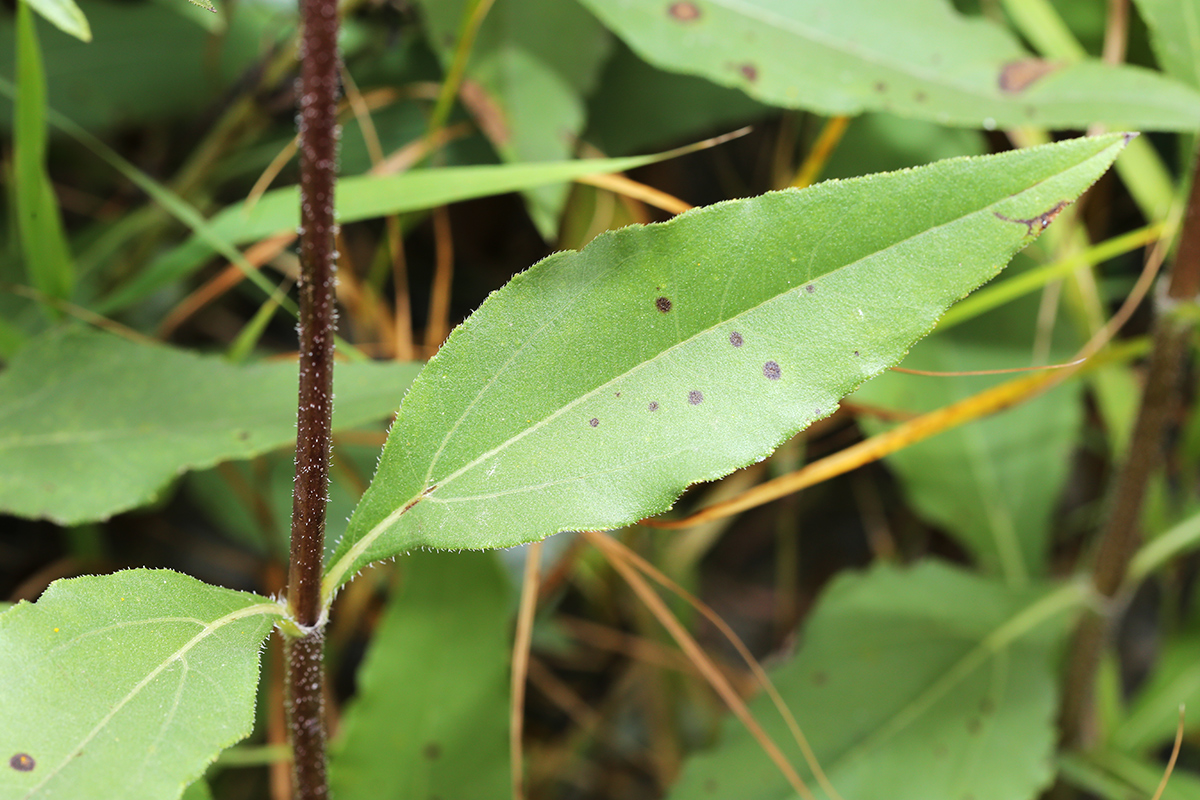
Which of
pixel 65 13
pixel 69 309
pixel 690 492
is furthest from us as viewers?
pixel 690 492

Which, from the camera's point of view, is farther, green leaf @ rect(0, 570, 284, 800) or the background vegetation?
the background vegetation

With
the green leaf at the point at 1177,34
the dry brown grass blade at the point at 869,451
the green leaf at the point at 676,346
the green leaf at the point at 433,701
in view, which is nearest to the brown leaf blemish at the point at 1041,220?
the green leaf at the point at 676,346

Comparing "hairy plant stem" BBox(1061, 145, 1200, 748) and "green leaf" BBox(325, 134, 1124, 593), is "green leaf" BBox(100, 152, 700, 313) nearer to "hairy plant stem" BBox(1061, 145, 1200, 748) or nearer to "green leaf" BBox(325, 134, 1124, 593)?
"green leaf" BBox(325, 134, 1124, 593)

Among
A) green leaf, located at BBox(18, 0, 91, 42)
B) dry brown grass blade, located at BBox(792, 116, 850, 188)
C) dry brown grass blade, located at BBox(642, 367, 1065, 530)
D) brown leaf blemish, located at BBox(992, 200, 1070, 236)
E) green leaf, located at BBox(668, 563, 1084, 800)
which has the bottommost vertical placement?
green leaf, located at BBox(668, 563, 1084, 800)

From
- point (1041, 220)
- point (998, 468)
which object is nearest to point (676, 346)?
point (1041, 220)

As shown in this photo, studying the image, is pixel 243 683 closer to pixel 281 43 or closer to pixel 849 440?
pixel 281 43

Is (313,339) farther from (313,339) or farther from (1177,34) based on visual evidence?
(1177,34)

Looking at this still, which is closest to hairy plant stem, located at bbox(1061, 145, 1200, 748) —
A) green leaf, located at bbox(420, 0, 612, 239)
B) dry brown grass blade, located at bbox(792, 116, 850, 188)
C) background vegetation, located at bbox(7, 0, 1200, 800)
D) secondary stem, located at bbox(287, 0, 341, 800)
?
background vegetation, located at bbox(7, 0, 1200, 800)

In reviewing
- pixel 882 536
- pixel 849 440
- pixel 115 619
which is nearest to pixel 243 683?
pixel 115 619
